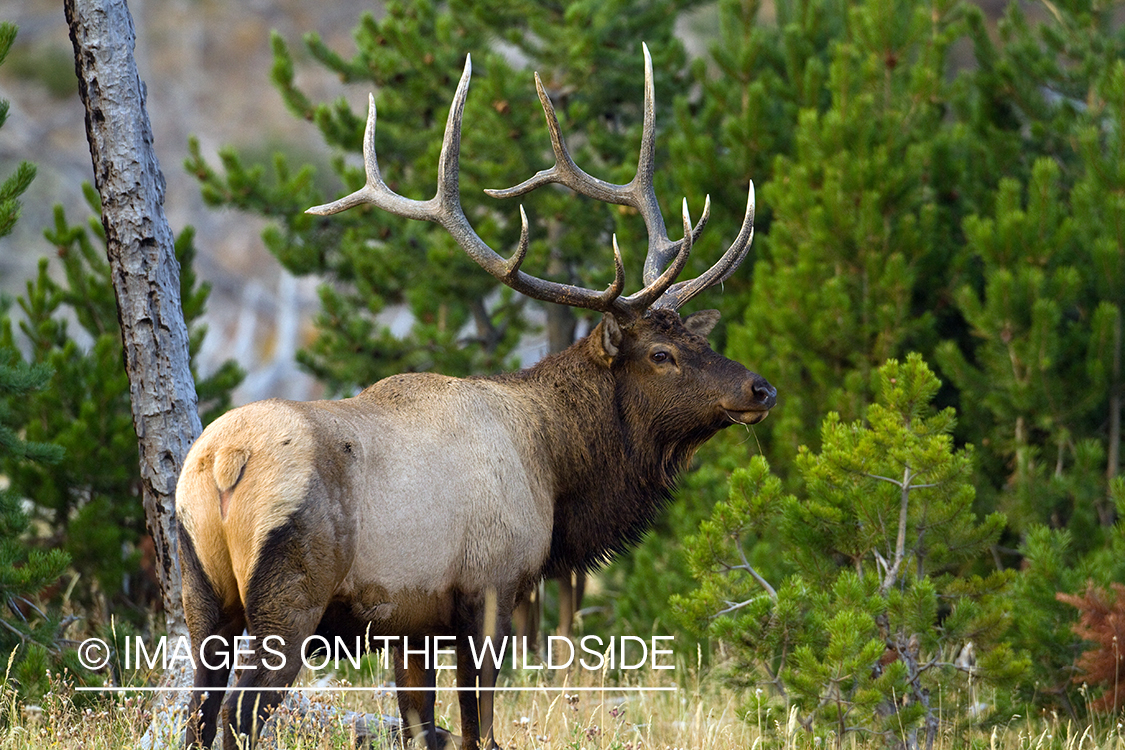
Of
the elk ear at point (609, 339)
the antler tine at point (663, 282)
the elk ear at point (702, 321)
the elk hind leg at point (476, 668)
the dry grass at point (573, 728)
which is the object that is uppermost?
the antler tine at point (663, 282)

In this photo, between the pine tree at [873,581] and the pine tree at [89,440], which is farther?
the pine tree at [89,440]

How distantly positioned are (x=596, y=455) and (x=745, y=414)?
0.68 m

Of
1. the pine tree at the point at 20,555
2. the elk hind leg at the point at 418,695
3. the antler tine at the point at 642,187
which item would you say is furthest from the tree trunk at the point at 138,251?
the antler tine at the point at 642,187

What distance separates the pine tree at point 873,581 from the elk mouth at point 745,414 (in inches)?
7.9

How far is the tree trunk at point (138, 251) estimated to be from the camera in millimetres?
5605

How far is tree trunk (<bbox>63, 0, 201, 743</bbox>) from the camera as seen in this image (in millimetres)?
5605

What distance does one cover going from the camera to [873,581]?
5062 mm

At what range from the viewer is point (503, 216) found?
30.8ft

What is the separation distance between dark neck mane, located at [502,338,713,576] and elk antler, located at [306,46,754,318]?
339 millimetres

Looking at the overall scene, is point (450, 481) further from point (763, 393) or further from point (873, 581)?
point (873, 581)

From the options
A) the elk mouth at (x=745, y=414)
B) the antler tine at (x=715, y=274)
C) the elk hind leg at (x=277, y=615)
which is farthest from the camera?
the antler tine at (x=715, y=274)

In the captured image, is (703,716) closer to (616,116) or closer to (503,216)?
(503,216)

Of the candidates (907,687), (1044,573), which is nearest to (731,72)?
(1044,573)

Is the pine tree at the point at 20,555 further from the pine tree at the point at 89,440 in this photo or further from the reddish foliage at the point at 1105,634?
the reddish foliage at the point at 1105,634
